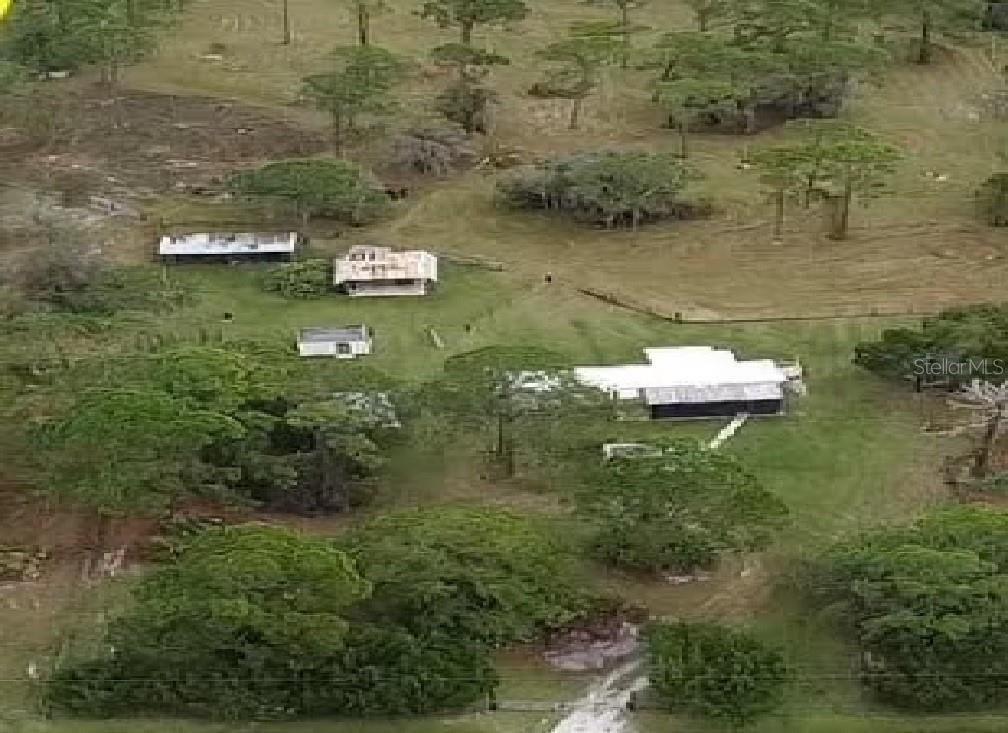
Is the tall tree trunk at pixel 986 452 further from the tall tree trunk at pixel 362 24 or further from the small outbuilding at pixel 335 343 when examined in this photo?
the tall tree trunk at pixel 362 24

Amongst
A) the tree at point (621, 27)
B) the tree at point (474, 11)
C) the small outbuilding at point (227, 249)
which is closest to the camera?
the small outbuilding at point (227, 249)

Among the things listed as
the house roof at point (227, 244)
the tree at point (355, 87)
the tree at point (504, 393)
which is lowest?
the house roof at point (227, 244)

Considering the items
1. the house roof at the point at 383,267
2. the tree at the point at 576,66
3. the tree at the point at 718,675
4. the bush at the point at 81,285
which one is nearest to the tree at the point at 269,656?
the tree at the point at 718,675

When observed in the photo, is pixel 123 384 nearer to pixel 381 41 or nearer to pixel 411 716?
pixel 411 716

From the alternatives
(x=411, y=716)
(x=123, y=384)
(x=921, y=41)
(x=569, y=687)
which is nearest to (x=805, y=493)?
(x=569, y=687)

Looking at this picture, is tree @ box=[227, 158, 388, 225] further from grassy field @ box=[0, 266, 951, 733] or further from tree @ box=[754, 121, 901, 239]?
tree @ box=[754, 121, 901, 239]

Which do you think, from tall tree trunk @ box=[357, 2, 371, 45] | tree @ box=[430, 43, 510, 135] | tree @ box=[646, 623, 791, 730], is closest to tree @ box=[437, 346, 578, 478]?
tree @ box=[646, 623, 791, 730]
